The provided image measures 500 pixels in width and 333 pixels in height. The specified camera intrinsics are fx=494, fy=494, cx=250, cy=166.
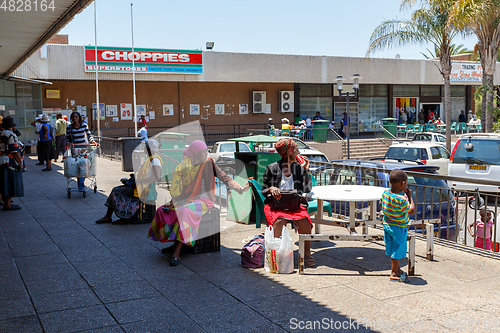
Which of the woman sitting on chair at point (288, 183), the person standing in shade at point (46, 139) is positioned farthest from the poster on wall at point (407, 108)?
the woman sitting on chair at point (288, 183)

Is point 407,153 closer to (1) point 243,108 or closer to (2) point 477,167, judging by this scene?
(2) point 477,167

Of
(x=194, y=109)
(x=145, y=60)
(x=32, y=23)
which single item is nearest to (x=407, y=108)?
(x=194, y=109)

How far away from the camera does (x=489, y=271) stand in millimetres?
5742

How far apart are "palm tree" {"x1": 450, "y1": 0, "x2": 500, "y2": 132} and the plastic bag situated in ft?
49.5

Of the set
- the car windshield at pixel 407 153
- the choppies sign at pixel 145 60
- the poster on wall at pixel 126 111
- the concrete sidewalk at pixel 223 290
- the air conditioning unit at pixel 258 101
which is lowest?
the concrete sidewalk at pixel 223 290

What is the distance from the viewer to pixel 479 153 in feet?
47.6

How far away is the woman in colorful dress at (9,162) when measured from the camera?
8930 millimetres

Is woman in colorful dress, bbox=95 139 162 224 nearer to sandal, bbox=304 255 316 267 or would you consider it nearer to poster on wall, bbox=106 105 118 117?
sandal, bbox=304 255 316 267

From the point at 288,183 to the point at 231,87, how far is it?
90.6ft

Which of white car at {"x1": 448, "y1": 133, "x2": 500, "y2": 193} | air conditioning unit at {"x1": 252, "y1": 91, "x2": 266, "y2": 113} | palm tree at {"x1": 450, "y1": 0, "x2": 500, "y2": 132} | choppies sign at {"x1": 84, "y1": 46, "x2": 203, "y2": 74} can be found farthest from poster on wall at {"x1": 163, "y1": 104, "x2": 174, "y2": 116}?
white car at {"x1": 448, "y1": 133, "x2": 500, "y2": 193}

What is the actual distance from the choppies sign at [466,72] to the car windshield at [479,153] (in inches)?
1043

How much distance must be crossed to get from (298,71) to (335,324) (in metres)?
29.9

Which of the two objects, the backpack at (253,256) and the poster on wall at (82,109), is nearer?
the backpack at (253,256)

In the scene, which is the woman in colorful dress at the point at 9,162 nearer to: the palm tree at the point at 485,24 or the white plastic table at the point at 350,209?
the white plastic table at the point at 350,209
